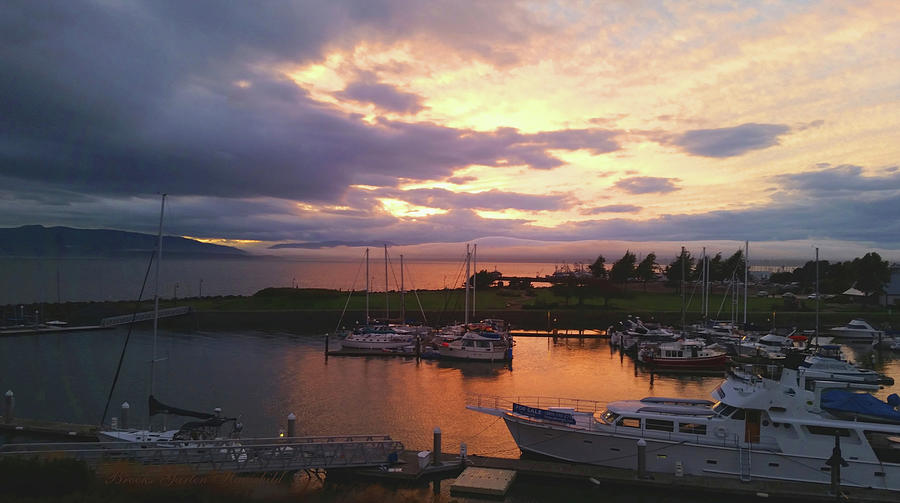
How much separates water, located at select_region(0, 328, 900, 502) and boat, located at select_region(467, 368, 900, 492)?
1374mm

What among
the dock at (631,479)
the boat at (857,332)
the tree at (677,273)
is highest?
the tree at (677,273)

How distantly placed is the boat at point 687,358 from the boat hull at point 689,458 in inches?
905

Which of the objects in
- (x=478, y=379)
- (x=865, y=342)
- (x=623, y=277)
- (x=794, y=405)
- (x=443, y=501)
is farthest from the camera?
(x=623, y=277)

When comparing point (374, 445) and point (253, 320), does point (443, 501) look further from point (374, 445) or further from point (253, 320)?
point (253, 320)

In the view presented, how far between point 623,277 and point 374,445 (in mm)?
75705

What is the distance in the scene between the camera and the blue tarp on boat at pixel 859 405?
52.6 ft

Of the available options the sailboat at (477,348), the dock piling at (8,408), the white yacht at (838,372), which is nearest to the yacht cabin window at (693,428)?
the white yacht at (838,372)

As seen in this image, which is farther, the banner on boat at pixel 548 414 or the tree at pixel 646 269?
the tree at pixel 646 269

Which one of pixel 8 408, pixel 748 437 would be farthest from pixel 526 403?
pixel 8 408

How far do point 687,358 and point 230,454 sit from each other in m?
31.5

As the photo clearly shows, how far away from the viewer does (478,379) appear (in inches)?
1374

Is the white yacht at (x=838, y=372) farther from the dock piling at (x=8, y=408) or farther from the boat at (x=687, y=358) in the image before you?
the dock piling at (x=8, y=408)

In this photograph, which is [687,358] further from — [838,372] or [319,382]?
[319,382]

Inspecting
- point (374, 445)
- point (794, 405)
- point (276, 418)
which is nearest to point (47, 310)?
point (276, 418)
